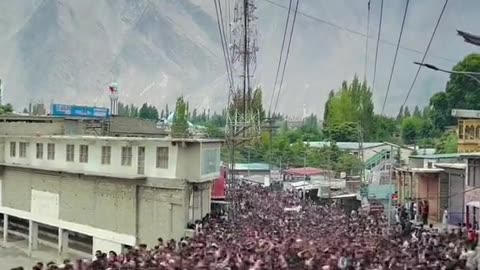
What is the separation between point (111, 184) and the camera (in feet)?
61.3

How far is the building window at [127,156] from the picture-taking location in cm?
1802

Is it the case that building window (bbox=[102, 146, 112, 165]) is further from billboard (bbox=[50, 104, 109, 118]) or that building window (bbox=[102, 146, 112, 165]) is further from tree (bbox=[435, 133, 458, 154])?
tree (bbox=[435, 133, 458, 154])

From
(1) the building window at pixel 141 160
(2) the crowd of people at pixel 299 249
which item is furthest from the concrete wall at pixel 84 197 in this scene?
(2) the crowd of people at pixel 299 249

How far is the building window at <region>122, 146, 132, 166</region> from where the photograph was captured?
1802 cm

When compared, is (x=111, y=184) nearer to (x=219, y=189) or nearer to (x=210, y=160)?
(x=210, y=160)

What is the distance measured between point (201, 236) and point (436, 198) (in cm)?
1065

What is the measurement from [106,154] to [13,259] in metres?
6.34

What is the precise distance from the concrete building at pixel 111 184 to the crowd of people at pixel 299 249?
4.35 ft

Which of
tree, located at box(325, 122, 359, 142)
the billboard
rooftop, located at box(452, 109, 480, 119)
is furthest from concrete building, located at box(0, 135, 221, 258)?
tree, located at box(325, 122, 359, 142)

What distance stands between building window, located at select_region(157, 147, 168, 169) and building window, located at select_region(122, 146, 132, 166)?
3.92 ft

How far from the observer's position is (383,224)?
16.0 meters

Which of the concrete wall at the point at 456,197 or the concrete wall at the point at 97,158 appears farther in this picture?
the concrete wall at the point at 456,197

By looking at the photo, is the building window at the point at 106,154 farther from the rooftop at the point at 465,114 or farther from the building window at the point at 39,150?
the rooftop at the point at 465,114

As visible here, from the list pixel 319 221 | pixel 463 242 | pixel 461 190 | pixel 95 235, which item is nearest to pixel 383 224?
pixel 319 221
